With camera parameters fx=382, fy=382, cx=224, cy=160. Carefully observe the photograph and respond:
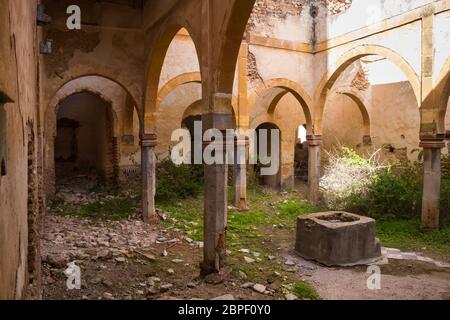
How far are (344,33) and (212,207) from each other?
24.2 feet

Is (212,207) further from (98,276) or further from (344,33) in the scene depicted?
(344,33)

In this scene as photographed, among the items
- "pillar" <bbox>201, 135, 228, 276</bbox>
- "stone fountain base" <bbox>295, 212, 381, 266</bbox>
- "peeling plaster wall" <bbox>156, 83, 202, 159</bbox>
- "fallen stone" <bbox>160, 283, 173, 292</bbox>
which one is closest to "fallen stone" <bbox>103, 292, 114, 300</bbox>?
"fallen stone" <bbox>160, 283, 173, 292</bbox>

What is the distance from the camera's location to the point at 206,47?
19.2 feet

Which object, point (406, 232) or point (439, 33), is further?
point (406, 232)

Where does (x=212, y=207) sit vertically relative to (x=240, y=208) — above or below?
above

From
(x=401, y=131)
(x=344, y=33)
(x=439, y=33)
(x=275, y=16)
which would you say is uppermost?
(x=275, y=16)

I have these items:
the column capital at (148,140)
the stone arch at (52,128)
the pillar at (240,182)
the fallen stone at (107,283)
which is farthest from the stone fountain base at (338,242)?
the stone arch at (52,128)

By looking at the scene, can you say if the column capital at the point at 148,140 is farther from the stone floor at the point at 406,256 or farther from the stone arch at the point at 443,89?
the stone arch at the point at 443,89

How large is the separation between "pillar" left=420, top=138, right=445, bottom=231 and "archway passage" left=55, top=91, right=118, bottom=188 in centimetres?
1005

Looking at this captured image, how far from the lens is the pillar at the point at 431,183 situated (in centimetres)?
833

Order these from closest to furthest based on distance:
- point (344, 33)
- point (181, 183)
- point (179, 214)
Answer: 1. point (179, 214)
2. point (344, 33)
3. point (181, 183)

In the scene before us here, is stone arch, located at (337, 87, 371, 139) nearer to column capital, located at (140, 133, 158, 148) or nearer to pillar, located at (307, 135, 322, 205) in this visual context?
pillar, located at (307, 135, 322, 205)

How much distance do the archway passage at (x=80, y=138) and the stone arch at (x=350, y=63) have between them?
24.2ft

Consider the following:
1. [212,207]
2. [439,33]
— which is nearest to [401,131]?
[439,33]
